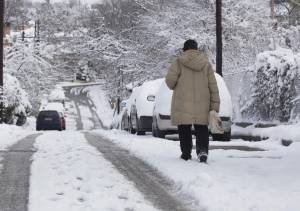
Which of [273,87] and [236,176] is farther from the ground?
[273,87]

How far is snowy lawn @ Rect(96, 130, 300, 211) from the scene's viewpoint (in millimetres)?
5500

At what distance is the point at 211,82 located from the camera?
847cm

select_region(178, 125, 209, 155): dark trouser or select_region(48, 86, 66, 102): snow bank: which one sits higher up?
select_region(48, 86, 66, 102): snow bank

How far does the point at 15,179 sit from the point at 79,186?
103cm

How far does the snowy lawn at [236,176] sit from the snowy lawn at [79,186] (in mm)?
603

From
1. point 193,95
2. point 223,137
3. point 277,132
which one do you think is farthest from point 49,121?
point 193,95

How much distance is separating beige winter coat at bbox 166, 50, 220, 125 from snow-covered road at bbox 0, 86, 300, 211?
2.10 ft

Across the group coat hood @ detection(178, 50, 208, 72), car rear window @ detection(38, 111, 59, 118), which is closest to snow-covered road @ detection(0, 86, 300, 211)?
coat hood @ detection(178, 50, 208, 72)

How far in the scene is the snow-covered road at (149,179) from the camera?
18.2 feet

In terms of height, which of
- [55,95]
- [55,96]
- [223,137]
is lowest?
[223,137]

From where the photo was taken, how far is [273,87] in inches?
671

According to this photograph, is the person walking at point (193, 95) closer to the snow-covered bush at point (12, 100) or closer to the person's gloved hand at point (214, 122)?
the person's gloved hand at point (214, 122)

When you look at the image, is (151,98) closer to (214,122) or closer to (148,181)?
(214,122)

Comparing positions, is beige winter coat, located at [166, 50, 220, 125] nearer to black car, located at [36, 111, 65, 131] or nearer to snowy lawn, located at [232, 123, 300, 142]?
snowy lawn, located at [232, 123, 300, 142]
